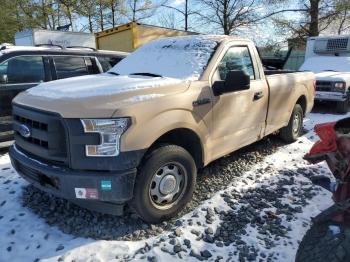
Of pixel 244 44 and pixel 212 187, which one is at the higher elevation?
pixel 244 44

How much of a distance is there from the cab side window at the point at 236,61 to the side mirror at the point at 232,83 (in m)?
0.32

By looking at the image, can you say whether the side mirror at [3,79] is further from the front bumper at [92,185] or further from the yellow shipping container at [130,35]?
the yellow shipping container at [130,35]

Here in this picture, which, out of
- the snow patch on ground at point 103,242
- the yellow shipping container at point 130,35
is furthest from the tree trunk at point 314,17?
the snow patch on ground at point 103,242

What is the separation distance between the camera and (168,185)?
359 cm

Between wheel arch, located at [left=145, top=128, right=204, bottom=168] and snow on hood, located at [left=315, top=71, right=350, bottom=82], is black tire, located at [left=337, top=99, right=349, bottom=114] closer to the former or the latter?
snow on hood, located at [left=315, top=71, right=350, bottom=82]

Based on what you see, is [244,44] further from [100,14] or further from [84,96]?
[100,14]

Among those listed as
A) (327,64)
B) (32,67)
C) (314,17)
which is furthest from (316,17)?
(32,67)

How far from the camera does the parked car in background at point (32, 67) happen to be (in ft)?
19.4

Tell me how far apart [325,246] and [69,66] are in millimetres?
5558

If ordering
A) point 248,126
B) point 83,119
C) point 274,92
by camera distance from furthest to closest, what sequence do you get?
point 274,92, point 248,126, point 83,119

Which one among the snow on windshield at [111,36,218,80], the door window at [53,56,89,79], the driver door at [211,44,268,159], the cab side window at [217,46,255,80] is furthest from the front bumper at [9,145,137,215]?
the door window at [53,56,89,79]

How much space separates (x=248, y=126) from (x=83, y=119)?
7.95 feet

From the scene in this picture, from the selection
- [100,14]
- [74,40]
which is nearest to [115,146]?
[74,40]

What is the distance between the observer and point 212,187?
4477 millimetres
